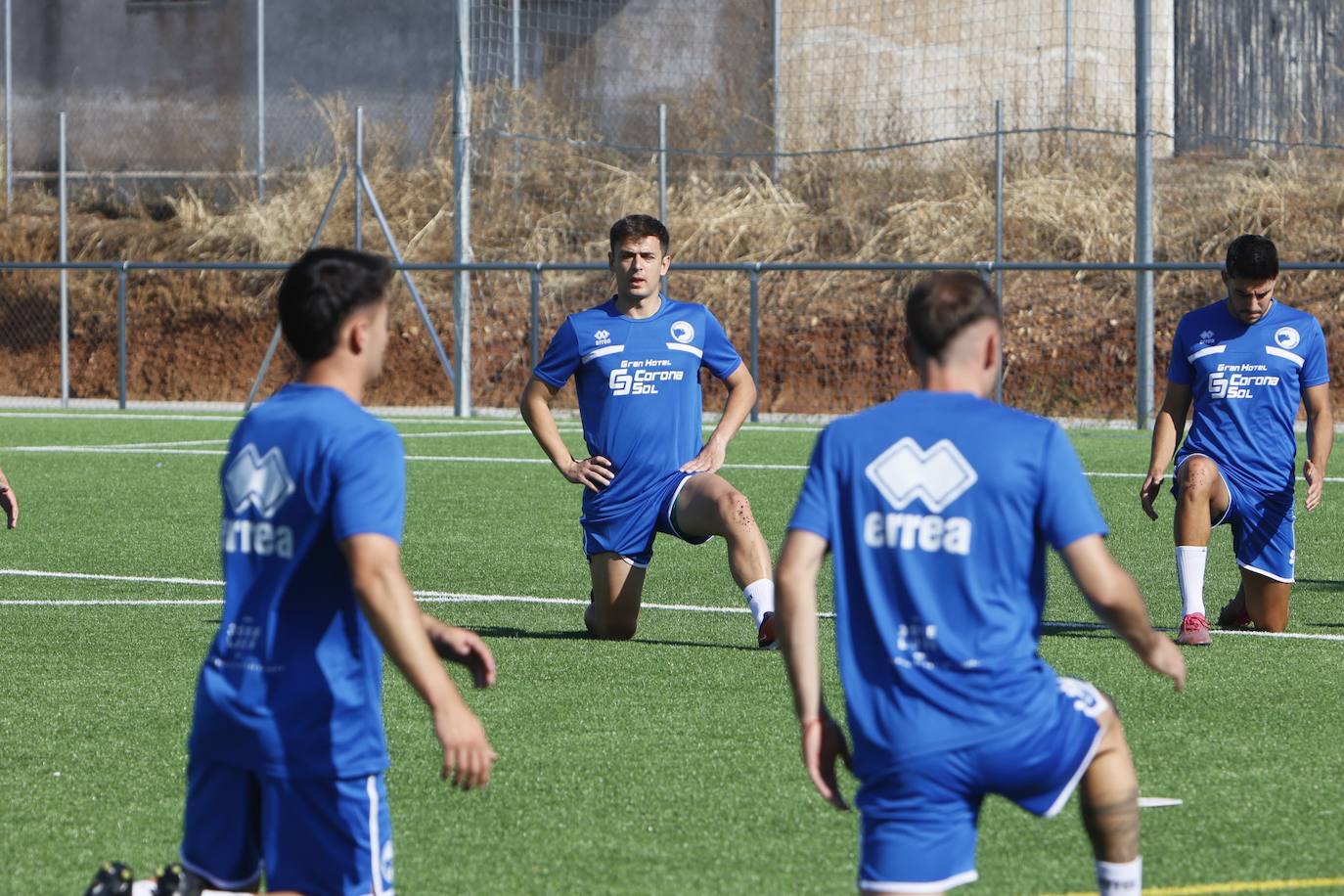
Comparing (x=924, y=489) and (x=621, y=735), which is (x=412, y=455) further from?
(x=924, y=489)

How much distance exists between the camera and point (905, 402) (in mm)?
3986

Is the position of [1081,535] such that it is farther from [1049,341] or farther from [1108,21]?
[1108,21]

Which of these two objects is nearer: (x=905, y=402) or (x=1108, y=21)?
(x=905, y=402)

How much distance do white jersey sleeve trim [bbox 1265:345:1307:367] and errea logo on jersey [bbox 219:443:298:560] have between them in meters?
6.36

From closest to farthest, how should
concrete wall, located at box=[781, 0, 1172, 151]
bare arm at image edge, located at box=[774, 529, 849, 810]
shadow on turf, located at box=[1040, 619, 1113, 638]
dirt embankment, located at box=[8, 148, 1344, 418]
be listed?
1. bare arm at image edge, located at box=[774, 529, 849, 810]
2. shadow on turf, located at box=[1040, 619, 1113, 638]
3. dirt embankment, located at box=[8, 148, 1344, 418]
4. concrete wall, located at box=[781, 0, 1172, 151]

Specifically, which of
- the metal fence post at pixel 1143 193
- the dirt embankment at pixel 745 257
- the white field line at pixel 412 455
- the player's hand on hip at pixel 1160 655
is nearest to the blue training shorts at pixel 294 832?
the player's hand on hip at pixel 1160 655

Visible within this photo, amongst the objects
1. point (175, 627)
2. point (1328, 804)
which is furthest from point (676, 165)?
point (1328, 804)

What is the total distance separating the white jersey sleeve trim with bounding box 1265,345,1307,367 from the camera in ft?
30.9

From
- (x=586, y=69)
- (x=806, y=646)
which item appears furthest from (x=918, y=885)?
(x=586, y=69)

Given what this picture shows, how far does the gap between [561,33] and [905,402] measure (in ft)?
94.0

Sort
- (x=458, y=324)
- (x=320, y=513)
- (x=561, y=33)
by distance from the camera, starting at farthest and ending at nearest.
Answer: (x=561, y=33), (x=458, y=324), (x=320, y=513)

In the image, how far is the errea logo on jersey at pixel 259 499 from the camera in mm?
3967

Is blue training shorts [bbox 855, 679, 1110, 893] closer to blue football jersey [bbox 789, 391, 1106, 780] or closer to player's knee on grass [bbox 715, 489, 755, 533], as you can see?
blue football jersey [bbox 789, 391, 1106, 780]

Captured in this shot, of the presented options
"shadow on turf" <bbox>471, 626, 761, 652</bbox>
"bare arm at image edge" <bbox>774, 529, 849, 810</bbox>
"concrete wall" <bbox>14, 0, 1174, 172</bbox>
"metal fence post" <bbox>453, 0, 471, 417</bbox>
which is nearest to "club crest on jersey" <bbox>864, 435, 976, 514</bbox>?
"bare arm at image edge" <bbox>774, 529, 849, 810</bbox>
